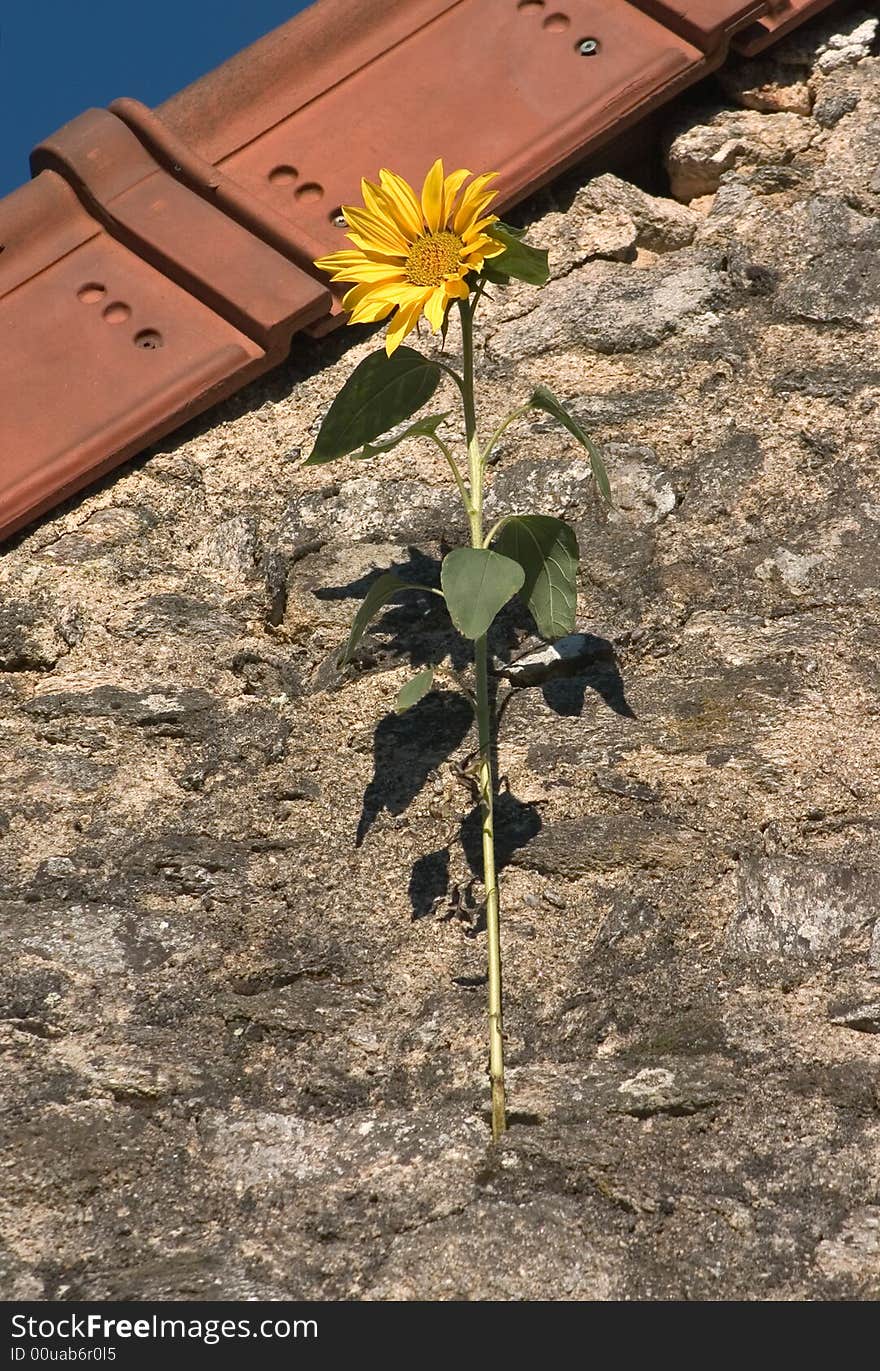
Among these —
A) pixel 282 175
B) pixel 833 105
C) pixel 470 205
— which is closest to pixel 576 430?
pixel 470 205

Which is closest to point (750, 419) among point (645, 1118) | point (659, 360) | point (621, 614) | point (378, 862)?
point (659, 360)

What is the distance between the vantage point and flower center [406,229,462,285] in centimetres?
173

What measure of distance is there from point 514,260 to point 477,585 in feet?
1.20

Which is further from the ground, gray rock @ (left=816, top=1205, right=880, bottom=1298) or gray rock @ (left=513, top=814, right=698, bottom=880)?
gray rock @ (left=513, top=814, right=698, bottom=880)

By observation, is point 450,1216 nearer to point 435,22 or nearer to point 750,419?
point 750,419

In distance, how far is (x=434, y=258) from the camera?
1736 mm

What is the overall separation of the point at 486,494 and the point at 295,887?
0.63 meters

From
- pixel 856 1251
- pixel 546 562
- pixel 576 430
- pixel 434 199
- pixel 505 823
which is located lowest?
pixel 856 1251

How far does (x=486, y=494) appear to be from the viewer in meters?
2.15

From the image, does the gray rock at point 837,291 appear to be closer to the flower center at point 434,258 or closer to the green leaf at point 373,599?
the flower center at point 434,258

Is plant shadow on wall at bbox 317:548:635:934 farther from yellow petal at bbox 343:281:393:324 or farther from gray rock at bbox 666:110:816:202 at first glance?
gray rock at bbox 666:110:816:202

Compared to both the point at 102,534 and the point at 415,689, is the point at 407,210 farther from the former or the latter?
the point at 102,534

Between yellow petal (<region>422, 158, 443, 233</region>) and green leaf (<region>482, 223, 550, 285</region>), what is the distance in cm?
6

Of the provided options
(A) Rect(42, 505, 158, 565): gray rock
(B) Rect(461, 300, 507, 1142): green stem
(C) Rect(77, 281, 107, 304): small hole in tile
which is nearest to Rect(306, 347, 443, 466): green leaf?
(B) Rect(461, 300, 507, 1142): green stem
